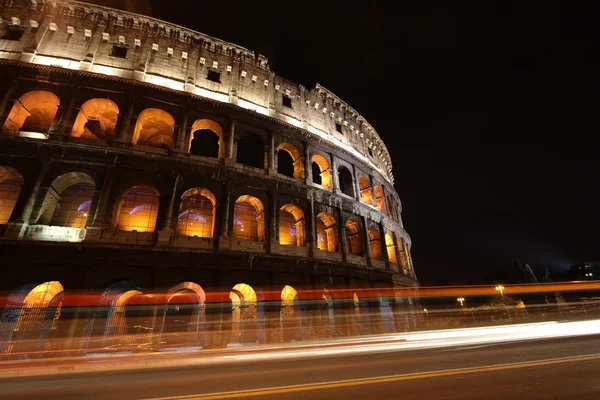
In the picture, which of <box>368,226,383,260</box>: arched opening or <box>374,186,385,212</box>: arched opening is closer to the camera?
<box>368,226,383,260</box>: arched opening

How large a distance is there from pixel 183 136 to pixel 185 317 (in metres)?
9.51

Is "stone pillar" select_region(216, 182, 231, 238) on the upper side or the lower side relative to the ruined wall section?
lower

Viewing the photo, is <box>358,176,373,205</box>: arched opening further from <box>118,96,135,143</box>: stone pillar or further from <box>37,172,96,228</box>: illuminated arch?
<box>37,172,96,228</box>: illuminated arch

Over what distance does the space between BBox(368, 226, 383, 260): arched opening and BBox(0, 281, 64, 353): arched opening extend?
18284 millimetres

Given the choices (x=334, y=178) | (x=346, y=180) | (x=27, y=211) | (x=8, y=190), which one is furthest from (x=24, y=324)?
(x=346, y=180)

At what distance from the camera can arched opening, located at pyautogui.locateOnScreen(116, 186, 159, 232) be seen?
14773 millimetres

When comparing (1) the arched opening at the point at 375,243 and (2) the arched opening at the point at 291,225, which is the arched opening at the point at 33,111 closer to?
(2) the arched opening at the point at 291,225

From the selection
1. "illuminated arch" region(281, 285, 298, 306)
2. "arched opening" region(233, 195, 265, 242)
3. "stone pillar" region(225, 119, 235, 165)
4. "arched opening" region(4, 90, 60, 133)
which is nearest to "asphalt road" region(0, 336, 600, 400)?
"illuminated arch" region(281, 285, 298, 306)

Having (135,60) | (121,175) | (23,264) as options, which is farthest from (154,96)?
(23,264)

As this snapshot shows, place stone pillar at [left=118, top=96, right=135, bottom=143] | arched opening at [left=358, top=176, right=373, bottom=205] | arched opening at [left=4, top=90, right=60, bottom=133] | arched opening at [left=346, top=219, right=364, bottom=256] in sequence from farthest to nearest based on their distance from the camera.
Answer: arched opening at [left=358, top=176, right=373, bottom=205]
arched opening at [left=346, top=219, right=364, bottom=256]
stone pillar at [left=118, top=96, right=135, bottom=143]
arched opening at [left=4, top=90, right=60, bottom=133]

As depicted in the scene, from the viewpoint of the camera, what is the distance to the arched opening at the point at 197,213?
1550 cm

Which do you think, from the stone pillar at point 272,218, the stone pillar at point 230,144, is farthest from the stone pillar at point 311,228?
the stone pillar at point 230,144

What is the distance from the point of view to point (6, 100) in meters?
14.2

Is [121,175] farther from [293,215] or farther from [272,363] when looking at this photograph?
[272,363]
